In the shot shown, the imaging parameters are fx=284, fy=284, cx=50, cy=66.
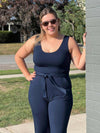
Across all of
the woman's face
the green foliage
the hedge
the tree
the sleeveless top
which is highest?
the woman's face

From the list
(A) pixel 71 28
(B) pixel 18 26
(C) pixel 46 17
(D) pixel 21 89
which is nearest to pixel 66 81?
A: (C) pixel 46 17

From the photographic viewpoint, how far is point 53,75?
2711mm

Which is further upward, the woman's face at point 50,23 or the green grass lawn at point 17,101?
the woman's face at point 50,23

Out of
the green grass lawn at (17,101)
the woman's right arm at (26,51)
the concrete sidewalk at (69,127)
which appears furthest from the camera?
the green grass lawn at (17,101)

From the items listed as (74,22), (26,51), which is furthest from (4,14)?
(26,51)

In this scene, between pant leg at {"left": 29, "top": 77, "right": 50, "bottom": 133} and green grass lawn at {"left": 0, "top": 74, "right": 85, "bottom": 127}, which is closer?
pant leg at {"left": 29, "top": 77, "right": 50, "bottom": 133}

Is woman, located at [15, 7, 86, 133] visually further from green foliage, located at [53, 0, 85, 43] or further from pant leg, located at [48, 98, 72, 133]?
green foliage, located at [53, 0, 85, 43]

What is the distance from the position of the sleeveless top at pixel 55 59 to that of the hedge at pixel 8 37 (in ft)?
122

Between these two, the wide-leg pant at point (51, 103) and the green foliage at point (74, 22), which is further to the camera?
the green foliage at point (74, 22)

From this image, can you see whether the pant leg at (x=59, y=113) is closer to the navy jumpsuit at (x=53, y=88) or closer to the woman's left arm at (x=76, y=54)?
the navy jumpsuit at (x=53, y=88)

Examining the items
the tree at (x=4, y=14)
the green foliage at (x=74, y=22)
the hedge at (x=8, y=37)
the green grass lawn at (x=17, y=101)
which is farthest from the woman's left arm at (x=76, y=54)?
the hedge at (x=8, y=37)

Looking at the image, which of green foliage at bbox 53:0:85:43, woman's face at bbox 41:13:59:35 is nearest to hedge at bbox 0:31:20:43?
green foliage at bbox 53:0:85:43

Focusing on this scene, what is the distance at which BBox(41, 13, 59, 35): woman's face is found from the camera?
274 cm

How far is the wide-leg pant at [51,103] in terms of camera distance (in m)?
2.67
